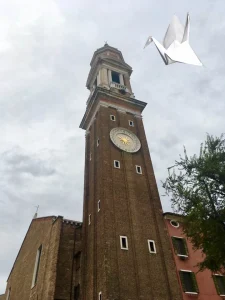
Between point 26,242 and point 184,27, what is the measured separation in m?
26.3

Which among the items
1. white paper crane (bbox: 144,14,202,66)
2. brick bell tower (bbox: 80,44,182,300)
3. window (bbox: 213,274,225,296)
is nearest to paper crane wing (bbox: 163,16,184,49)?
white paper crane (bbox: 144,14,202,66)

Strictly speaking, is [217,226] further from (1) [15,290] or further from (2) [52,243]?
(1) [15,290]

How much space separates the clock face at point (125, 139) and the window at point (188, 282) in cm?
1151

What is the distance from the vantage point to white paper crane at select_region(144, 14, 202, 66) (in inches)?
565

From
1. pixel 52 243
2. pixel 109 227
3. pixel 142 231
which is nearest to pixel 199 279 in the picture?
pixel 142 231

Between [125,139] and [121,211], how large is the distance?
8.44 metres

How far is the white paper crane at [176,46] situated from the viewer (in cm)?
1435

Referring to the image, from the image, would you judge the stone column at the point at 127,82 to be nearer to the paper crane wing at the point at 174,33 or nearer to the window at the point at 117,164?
the window at the point at 117,164

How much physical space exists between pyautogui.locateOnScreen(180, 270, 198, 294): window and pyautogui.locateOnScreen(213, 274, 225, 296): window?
6.15ft

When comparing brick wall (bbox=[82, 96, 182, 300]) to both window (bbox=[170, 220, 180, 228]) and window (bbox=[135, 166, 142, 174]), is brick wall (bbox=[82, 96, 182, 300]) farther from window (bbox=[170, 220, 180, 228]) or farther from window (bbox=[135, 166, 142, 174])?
window (bbox=[170, 220, 180, 228])

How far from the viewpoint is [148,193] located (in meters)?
25.7

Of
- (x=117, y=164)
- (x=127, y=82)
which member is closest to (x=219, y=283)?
(x=117, y=164)

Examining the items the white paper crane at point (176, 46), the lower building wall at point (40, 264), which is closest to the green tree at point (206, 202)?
the white paper crane at point (176, 46)

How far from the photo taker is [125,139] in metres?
29.3
